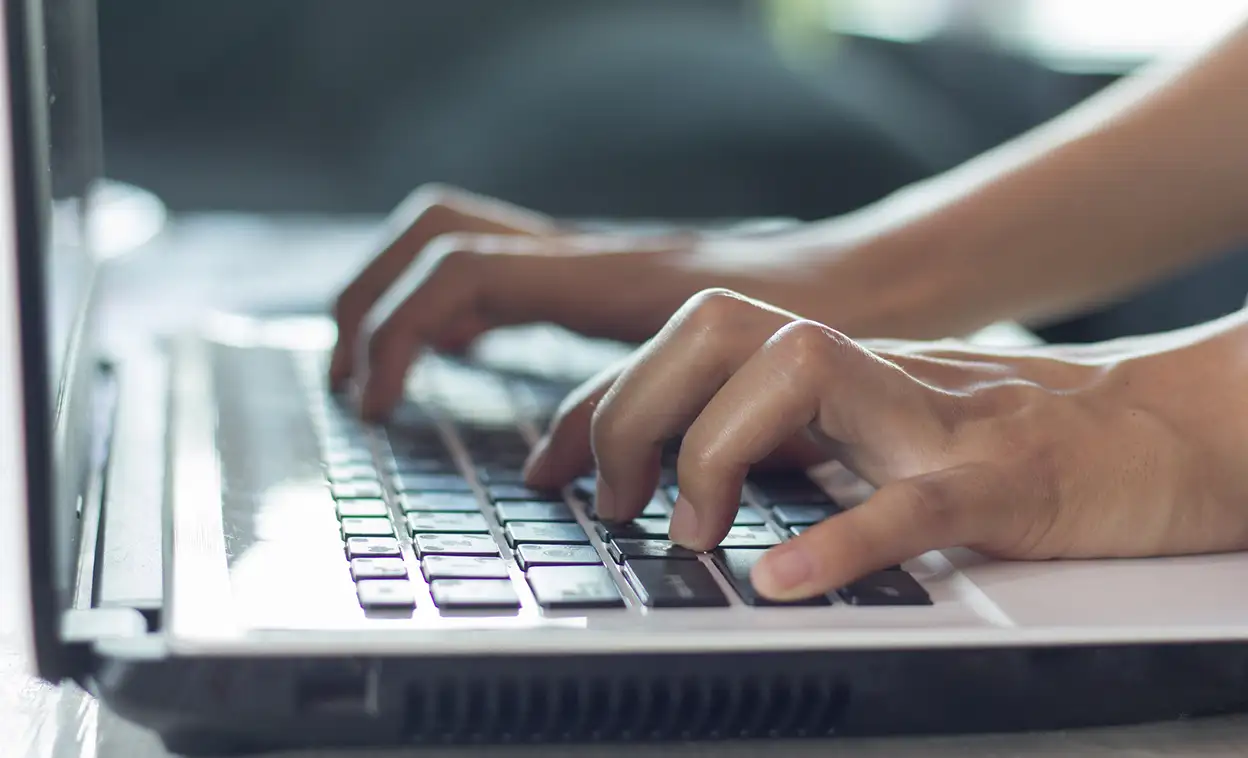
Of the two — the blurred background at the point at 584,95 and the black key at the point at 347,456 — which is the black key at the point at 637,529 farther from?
the blurred background at the point at 584,95

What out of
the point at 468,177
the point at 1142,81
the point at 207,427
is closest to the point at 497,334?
the point at 207,427

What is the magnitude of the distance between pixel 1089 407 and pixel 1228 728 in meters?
0.12

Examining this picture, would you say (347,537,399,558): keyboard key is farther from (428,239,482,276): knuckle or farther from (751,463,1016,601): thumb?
(428,239,482,276): knuckle

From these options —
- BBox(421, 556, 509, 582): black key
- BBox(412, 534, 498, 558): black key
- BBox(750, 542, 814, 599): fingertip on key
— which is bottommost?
BBox(412, 534, 498, 558): black key

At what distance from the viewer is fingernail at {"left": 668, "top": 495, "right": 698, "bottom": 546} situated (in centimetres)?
45

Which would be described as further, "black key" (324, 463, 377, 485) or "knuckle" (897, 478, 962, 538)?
"black key" (324, 463, 377, 485)

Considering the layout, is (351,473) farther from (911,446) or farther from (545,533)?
(911,446)

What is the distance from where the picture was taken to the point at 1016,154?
0.78 metres

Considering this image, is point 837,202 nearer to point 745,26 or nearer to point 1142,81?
point 745,26

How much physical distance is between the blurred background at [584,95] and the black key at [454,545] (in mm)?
1047

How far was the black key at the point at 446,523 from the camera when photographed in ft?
1.55

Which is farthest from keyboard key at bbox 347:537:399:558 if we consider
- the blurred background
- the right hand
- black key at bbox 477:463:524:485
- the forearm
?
the blurred background

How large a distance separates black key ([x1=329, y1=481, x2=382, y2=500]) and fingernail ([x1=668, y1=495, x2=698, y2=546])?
0.12m

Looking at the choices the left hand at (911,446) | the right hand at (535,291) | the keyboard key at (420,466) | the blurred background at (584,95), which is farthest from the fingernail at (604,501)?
the blurred background at (584,95)
